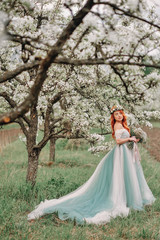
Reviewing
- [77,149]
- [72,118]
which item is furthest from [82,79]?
[77,149]

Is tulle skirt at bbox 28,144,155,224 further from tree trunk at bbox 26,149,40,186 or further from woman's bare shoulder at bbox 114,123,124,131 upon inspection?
tree trunk at bbox 26,149,40,186

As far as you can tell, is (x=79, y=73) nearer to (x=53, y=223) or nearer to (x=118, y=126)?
(x=118, y=126)

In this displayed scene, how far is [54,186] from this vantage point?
6.01 meters

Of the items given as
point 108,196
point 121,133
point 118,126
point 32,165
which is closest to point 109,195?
point 108,196

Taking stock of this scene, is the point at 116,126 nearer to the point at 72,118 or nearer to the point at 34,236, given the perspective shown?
the point at 72,118

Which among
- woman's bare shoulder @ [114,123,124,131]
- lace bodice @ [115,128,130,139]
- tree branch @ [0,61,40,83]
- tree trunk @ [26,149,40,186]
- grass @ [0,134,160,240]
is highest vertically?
tree branch @ [0,61,40,83]

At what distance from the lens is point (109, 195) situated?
5.51 m

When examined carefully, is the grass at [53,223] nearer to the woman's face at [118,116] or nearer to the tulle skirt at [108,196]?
the tulle skirt at [108,196]

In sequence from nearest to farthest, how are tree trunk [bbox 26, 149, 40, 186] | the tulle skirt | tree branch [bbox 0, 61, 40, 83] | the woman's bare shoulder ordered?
tree branch [bbox 0, 61, 40, 83] → the tulle skirt → the woman's bare shoulder → tree trunk [bbox 26, 149, 40, 186]

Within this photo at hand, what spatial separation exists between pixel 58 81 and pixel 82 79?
56 centimetres

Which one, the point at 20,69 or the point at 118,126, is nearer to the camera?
the point at 20,69

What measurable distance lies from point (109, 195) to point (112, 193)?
85 millimetres

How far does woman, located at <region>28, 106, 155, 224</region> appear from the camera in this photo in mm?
4844

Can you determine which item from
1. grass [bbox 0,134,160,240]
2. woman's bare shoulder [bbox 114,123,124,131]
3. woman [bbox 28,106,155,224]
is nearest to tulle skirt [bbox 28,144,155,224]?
woman [bbox 28,106,155,224]
